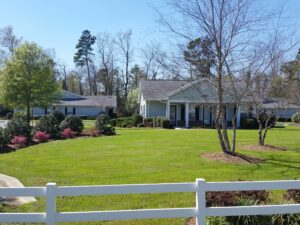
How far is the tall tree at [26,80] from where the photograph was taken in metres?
37.0

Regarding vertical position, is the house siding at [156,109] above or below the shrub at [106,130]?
above

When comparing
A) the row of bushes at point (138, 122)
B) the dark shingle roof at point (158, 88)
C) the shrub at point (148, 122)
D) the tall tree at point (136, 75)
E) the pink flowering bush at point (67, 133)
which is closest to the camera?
the pink flowering bush at point (67, 133)

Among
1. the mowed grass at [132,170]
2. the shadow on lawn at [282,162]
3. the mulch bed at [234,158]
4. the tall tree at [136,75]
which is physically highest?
the tall tree at [136,75]

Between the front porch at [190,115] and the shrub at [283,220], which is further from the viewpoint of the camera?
the front porch at [190,115]

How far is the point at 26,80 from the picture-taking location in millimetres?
37562

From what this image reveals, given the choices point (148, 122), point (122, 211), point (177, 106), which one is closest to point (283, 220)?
point (122, 211)

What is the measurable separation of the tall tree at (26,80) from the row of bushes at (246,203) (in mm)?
31171

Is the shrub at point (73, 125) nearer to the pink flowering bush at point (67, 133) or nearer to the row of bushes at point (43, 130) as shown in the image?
the row of bushes at point (43, 130)

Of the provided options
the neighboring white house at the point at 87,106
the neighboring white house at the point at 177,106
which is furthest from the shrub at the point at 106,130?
the neighboring white house at the point at 87,106

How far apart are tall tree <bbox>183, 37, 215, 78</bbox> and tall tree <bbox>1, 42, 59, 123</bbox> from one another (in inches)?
949

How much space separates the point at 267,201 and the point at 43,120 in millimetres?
20789

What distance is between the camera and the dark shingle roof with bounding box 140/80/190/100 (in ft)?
150

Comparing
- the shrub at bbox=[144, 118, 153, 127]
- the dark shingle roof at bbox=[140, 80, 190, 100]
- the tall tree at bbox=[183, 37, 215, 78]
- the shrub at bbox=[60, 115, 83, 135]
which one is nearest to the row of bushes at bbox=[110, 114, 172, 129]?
the shrub at bbox=[144, 118, 153, 127]

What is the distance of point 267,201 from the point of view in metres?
7.87
